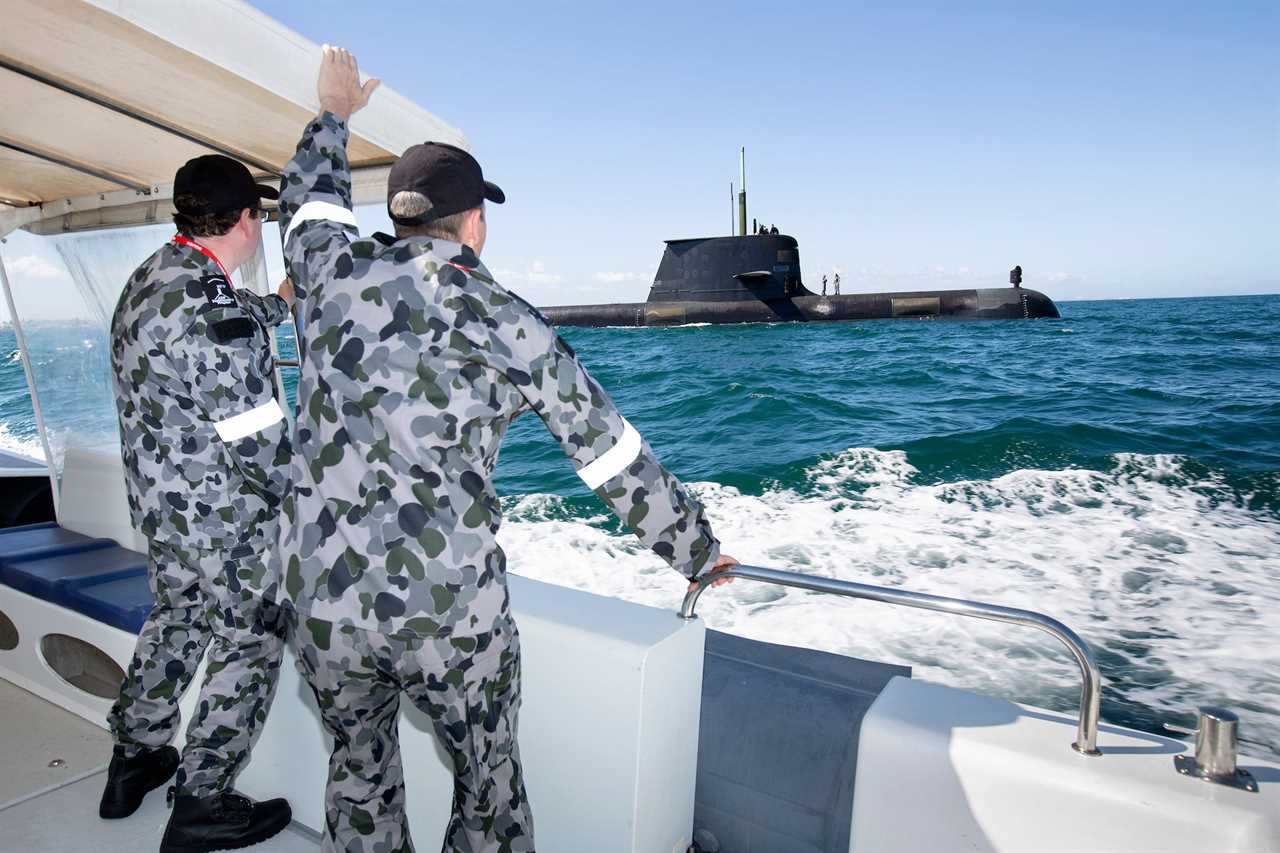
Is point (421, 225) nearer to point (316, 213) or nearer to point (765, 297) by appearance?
point (316, 213)

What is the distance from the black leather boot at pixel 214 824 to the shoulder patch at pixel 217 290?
1.09 meters

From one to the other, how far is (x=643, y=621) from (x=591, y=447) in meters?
0.55

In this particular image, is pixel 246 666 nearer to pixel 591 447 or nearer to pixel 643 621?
pixel 643 621

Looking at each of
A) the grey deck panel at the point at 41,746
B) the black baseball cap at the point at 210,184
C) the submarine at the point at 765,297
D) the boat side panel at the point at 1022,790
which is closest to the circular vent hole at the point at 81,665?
the grey deck panel at the point at 41,746

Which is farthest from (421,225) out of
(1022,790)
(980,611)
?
(1022,790)

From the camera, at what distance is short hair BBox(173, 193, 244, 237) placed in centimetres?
165

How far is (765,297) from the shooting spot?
26.0 m

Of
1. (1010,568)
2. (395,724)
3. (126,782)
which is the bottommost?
(1010,568)

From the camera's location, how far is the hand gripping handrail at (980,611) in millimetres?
1172

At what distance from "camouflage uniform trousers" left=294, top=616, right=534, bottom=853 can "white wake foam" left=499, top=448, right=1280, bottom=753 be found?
302 cm

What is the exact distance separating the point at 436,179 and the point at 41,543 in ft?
7.99

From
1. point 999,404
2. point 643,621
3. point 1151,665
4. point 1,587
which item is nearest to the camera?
point 643,621

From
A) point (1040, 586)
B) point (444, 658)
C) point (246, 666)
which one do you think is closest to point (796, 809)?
point (444, 658)

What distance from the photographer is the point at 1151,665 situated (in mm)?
4031
